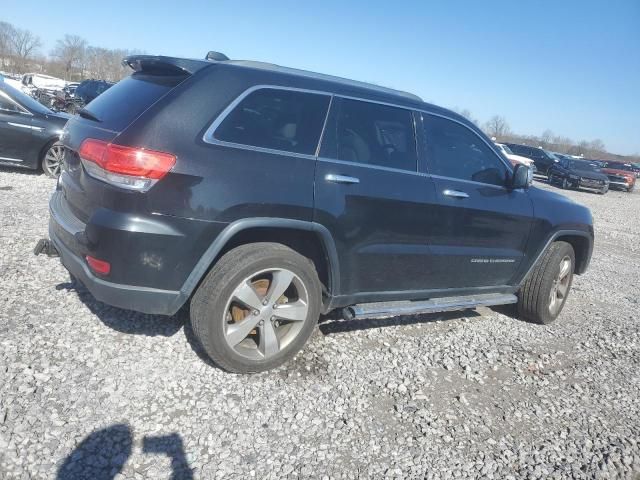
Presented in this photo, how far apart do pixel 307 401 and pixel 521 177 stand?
2606mm

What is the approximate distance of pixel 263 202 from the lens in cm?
290

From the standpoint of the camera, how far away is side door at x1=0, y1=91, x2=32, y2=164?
7.61 meters

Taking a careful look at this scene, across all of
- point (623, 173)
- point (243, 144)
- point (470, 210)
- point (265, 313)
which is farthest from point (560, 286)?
point (623, 173)

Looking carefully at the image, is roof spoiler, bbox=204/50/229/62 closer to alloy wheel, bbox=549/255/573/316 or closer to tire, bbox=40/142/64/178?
alloy wheel, bbox=549/255/573/316

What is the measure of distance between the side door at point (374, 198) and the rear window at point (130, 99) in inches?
41.4

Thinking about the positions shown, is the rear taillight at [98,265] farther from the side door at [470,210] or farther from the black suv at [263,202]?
the side door at [470,210]

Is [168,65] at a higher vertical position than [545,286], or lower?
higher

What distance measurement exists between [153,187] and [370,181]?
4.67ft

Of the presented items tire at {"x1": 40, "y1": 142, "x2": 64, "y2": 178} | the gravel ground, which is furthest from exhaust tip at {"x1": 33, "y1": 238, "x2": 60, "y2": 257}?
tire at {"x1": 40, "y1": 142, "x2": 64, "y2": 178}

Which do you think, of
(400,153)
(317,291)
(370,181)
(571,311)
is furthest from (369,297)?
(571,311)

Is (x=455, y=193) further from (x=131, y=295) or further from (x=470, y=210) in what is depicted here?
(x=131, y=295)

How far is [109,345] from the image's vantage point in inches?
129

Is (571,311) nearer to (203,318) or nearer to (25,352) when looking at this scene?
(203,318)

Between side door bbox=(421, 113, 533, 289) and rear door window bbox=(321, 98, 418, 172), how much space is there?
6.7 inches
